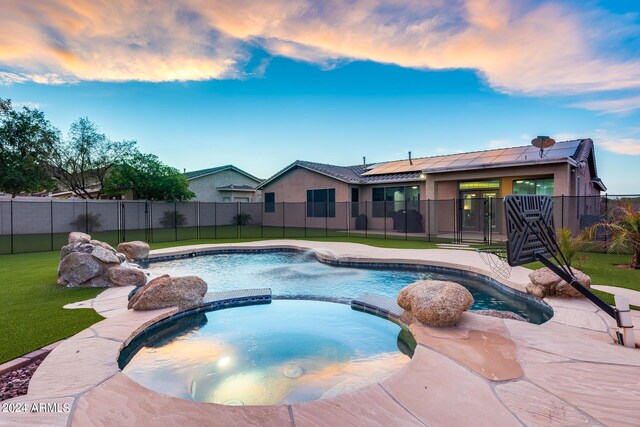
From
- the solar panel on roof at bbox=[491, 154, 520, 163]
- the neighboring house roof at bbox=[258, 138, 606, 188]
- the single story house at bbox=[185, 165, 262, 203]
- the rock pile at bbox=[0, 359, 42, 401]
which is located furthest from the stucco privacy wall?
the rock pile at bbox=[0, 359, 42, 401]

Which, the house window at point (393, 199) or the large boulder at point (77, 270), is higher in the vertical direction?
the house window at point (393, 199)

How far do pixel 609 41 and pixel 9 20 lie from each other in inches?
558

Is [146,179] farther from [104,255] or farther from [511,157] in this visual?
[511,157]

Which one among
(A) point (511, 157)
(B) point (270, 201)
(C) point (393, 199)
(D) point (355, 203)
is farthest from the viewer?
(B) point (270, 201)

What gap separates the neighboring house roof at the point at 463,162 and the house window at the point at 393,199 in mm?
589

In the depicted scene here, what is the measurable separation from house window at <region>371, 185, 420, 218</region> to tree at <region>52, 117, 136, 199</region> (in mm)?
14728

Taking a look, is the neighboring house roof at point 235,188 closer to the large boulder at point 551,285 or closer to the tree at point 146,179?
the tree at point 146,179

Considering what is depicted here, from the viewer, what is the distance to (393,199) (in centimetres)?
1741

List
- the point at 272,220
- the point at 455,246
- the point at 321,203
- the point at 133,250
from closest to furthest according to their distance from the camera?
the point at 133,250 < the point at 455,246 < the point at 321,203 < the point at 272,220

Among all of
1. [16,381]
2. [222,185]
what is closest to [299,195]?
[222,185]

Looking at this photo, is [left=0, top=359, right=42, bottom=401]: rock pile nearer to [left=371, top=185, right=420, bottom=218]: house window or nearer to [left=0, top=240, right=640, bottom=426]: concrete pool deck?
[left=0, top=240, right=640, bottom=426]: concrete pool deck

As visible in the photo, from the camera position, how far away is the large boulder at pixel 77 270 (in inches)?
232

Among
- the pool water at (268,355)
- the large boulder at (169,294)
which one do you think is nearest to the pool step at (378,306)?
the pool water at (268,355)

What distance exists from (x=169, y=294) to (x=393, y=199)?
561 inches
